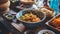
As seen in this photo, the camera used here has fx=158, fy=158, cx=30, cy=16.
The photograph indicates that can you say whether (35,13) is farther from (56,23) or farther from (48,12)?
(56,23)

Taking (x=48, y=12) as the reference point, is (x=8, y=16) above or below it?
below

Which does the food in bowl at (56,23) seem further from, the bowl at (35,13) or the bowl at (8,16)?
the bowl at (8,16)

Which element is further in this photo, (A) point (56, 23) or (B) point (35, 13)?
(B) point (35, 13)

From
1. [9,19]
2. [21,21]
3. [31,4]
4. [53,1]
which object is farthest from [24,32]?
[53,1]

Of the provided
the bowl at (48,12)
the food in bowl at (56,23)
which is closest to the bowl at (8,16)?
the bowl at (48,12)

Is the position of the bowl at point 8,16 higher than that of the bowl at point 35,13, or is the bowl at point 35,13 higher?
the bowl at point 35,13

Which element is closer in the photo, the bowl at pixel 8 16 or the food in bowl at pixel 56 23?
the food in bowl at pixel 56 23

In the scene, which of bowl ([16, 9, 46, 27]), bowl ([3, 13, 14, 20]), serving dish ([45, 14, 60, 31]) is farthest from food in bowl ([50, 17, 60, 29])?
bowl ([3, 13, 14, 20])

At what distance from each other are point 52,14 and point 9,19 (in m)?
0.41

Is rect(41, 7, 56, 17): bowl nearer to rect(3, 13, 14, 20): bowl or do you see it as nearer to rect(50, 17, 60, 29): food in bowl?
rect(50, 17, 60, 29): food in bowl

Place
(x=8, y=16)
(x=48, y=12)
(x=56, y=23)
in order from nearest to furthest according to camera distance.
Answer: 1. (x=56, y=23)
2. (x=48, y=12)
3. (x=8, y=16)

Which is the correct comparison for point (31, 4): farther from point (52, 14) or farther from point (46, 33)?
point (46, 33)

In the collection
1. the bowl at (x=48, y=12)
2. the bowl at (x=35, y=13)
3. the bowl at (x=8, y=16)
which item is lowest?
the bowl at (x=8, y=16)

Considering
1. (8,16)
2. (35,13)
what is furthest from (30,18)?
(8,16)
